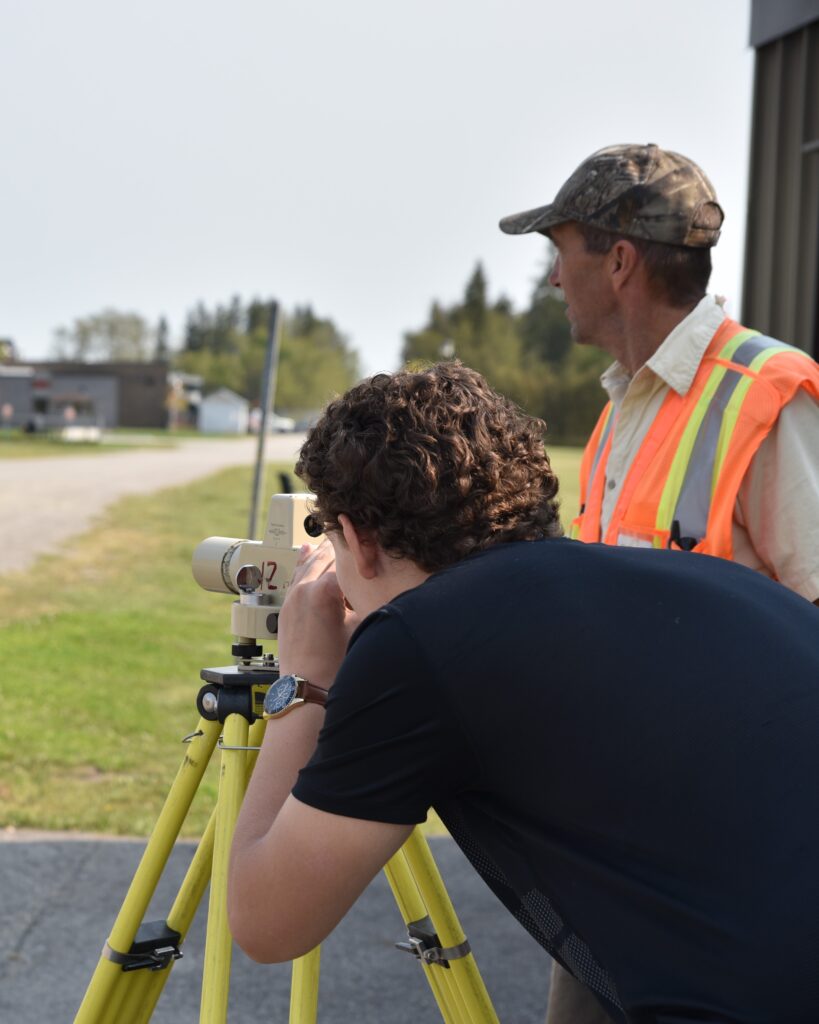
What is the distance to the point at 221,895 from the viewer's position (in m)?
1.99

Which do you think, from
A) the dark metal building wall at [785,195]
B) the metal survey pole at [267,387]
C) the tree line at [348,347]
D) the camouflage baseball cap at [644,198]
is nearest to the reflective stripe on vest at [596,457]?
the camouflage baseball cap at [644,198]

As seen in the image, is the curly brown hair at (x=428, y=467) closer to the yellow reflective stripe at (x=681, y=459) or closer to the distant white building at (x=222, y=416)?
the yellow reflective stripe at (x=681, y=459)

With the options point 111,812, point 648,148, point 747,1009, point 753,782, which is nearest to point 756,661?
point 753,782

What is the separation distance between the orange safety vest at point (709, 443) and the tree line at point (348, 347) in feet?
229

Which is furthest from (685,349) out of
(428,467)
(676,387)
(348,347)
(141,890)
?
(348,347)

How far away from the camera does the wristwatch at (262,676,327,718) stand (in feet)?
5.45

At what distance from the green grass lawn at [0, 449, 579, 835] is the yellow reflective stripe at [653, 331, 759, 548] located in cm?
329

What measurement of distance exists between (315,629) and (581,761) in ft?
1.69

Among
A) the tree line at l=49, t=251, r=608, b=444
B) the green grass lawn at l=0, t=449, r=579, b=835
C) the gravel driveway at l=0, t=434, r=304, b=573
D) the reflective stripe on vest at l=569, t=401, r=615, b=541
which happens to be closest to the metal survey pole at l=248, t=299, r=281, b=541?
the gravel driveway at l=0, t=434, r=304, b=573

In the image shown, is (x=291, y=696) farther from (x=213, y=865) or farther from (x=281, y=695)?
(x=213, y=865)

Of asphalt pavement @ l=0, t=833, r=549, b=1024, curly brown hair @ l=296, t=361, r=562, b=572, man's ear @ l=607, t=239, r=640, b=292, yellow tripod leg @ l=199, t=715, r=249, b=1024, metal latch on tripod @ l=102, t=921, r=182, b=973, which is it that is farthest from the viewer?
asphalt pavement @ l=0, t=833, r=549, b=1024

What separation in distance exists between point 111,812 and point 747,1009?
14.3 feet

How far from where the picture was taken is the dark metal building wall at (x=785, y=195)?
467 cm

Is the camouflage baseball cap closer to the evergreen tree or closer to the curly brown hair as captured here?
the curly brown hair
